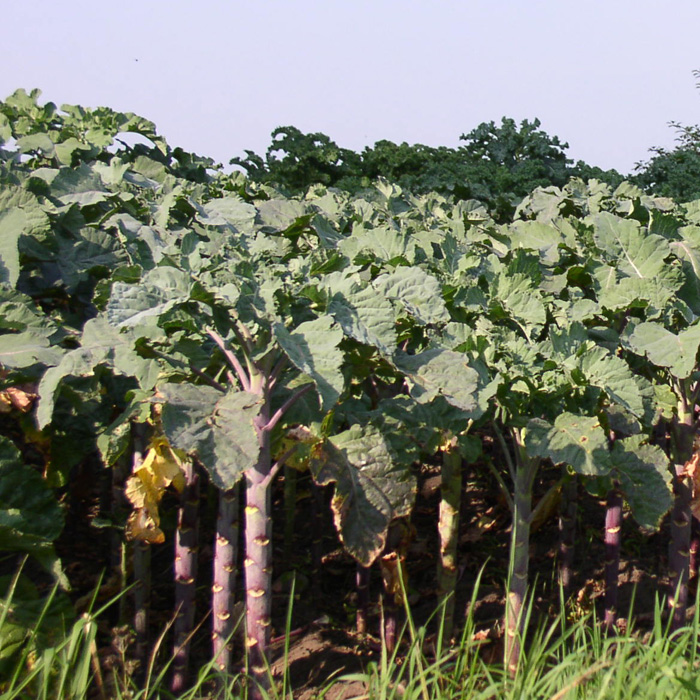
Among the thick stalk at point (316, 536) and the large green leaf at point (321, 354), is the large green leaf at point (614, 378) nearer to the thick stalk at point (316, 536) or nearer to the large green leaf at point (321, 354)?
the large green leaf at point (321, 354)

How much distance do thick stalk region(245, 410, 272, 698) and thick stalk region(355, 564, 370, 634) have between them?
38.2 inches

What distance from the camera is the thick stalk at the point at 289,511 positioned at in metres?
3.89

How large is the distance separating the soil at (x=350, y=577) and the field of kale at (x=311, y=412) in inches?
0.6

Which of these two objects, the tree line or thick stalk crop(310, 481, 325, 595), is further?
the tree line

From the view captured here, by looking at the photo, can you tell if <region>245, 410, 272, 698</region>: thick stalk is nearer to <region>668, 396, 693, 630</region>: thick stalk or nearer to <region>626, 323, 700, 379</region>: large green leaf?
<region>626, 323, 700, 379</region>: large green leaf

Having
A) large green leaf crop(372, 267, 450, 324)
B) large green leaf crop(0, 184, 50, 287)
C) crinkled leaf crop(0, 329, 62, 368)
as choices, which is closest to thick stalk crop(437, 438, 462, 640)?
large green leaf crop(372, 267, 450, 324)

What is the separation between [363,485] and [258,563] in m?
0.39

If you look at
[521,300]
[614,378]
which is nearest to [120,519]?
[521,300]

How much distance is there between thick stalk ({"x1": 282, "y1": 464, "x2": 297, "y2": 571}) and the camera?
3895 millimetres

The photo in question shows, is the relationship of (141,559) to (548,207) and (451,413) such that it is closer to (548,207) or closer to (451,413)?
(451,413)

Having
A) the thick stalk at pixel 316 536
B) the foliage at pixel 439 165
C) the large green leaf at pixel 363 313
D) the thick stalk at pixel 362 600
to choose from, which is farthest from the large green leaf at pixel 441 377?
the foliage at pixel 439 165

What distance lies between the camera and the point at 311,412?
2.55 meters

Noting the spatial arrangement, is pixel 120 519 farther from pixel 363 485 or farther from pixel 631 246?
pixel 631 246

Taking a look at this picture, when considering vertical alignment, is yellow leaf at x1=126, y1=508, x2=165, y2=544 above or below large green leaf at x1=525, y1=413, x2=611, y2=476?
below
